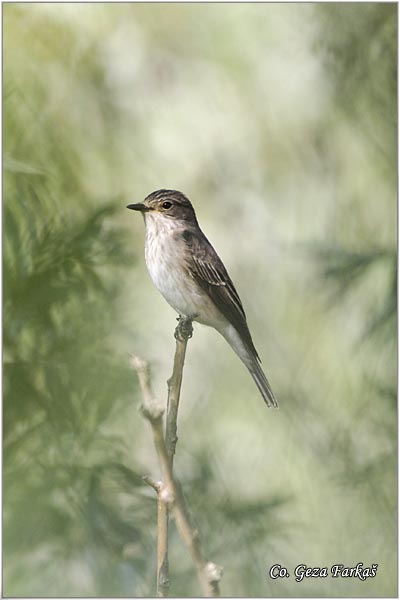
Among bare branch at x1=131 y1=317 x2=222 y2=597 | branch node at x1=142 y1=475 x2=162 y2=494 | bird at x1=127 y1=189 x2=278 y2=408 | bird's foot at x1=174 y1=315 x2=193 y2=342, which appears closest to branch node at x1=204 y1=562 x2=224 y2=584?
bare branch at x1=131 y1=317 x2=222 y2=597

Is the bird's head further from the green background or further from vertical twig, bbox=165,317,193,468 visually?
vertical twig, bbox=165,317,193,468

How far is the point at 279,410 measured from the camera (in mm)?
2836

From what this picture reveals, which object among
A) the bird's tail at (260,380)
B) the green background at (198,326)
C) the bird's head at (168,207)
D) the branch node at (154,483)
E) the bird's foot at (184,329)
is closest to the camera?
the branch node at (154,483)

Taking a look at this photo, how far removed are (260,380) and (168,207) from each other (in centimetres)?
76

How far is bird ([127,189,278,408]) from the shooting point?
3.14 meters

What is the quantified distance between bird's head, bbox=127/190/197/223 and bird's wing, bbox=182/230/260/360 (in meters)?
0.07

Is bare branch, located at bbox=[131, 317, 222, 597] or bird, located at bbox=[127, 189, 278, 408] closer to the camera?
bare branch, located at bbox=[131, 317, 222, 597]

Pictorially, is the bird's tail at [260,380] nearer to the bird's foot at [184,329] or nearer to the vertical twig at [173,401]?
the bird's foot at [184,329]

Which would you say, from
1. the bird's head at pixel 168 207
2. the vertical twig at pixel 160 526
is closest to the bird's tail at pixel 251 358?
the bird's head at pixel 168 207

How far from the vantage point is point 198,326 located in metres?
3.49

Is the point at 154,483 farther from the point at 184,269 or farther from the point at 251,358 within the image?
the point at 184,269

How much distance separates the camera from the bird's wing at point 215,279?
10.1 feet

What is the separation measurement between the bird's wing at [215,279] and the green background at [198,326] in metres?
0.11

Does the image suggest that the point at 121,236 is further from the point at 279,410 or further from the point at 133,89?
the point at 133,89
